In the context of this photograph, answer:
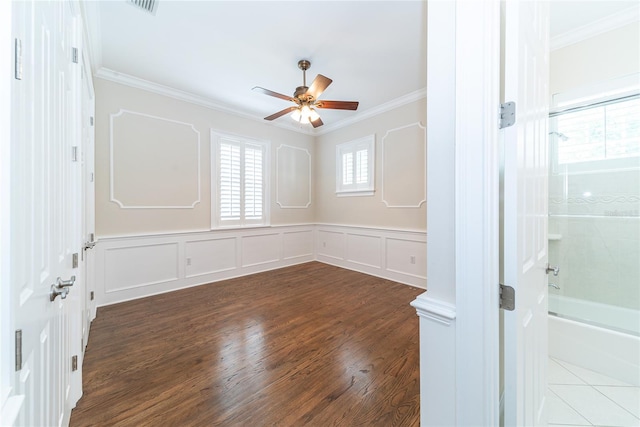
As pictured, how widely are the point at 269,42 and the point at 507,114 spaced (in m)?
2.39

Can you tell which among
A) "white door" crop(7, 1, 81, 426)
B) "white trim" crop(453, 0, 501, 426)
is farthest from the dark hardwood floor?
"white trim" crop(453, 0, 501, 426)

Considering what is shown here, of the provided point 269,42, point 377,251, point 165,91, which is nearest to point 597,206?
point 377,251

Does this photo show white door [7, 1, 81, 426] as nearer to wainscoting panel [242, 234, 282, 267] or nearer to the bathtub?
wainscoting panel [242, 234, 282, 267]

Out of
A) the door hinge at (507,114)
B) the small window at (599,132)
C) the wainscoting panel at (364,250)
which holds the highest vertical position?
the small window at (599,132)

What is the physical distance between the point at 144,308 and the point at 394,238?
11.4 feet

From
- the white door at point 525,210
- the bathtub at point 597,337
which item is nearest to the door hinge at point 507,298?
the white door at point 525,210

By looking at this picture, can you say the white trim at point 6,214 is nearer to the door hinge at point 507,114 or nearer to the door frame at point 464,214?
the door frame at point 464,214

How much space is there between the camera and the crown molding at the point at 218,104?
301 cm

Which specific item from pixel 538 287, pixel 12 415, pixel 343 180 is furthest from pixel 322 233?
pixel 12 415

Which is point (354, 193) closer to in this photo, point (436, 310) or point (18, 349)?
point (436, 310)

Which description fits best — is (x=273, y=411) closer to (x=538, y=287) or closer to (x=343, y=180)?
(x=538, y=287)

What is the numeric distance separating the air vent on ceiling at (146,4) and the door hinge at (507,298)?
9.68ft

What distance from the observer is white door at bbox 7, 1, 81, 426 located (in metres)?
0.63

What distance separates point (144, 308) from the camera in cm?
288
